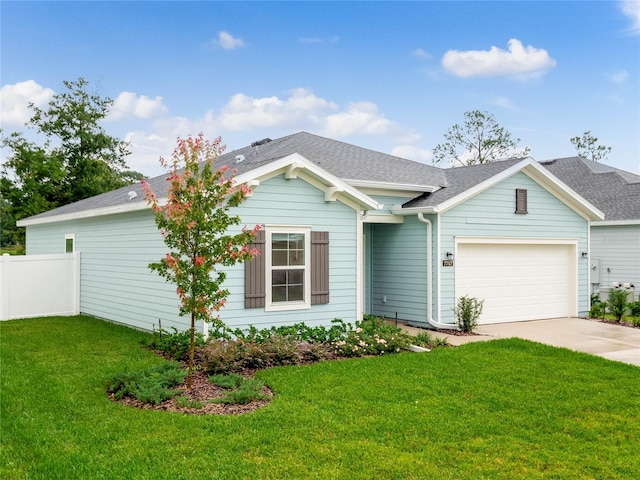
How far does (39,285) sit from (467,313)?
10.2 metres

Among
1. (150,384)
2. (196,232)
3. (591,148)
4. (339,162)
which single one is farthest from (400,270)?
(591,148)

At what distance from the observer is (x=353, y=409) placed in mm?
6219

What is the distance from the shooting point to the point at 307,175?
1052 centimetres

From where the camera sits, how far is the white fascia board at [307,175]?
9.78 metres

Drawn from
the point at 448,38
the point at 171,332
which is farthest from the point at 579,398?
the point at 448,38

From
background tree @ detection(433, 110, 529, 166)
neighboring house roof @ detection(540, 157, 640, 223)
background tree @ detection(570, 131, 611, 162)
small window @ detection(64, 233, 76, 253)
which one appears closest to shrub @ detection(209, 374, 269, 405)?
small window @ detection(64, 233, 76, 253)

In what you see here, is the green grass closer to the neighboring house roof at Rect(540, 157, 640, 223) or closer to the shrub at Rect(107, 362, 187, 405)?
the shrub at Rect(107, 362, 187, 405)

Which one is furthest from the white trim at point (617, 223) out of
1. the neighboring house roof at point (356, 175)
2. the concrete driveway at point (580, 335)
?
the concrete driveway at point (580, 335)

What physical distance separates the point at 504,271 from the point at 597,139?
1196 inches

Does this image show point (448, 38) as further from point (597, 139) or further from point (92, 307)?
point (597, 139)

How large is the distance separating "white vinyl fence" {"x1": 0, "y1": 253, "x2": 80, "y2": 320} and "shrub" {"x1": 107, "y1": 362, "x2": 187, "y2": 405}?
25.5 ft

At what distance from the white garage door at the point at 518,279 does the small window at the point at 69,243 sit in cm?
1004

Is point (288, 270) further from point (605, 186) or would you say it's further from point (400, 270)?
point (605, 186)

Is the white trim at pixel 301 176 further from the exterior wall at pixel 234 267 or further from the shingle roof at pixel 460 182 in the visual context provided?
the shingle roof at pixel 460 182
